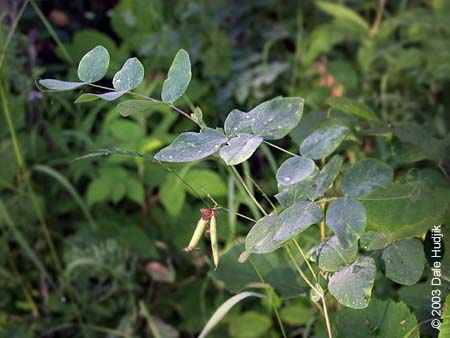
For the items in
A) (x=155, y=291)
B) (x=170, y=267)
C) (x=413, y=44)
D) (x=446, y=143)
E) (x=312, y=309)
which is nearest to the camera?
(x=446, y=143)

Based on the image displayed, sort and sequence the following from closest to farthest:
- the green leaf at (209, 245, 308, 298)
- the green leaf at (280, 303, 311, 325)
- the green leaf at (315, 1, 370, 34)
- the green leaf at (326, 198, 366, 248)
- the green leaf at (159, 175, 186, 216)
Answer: the green leaf at (326, 198, 366, 248) → the green leaf at (209, 245, 308, 298) → the green leaf at (280, 303, 311, 325) → the green leaf at (159, 175, 186, 216) → the green leaf at (315, 1, 370, 34)

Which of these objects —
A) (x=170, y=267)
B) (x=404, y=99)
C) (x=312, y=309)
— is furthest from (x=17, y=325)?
(x=404, y=99)

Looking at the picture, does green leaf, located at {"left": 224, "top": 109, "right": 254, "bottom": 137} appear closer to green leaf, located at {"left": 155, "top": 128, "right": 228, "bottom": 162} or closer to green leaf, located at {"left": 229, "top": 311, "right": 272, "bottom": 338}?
green leaf, located at {"left": 155, "top": 128, "right": 228, "bottom": 162}

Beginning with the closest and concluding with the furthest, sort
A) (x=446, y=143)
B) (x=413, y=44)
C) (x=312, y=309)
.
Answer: (x=446, y=143) → (x=312, y=309) → (x=413, y=44)

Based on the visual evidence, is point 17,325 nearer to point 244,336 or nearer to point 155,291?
point 155,291

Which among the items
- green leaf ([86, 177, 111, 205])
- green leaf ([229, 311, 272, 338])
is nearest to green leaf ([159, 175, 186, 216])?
green leaf ([86, 177, 111, 205])

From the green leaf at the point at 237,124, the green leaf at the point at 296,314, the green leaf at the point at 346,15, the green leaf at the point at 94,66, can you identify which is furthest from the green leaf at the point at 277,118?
the green leaf at the point at 346,15
